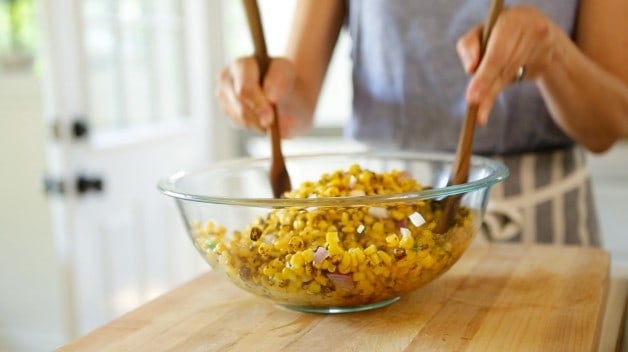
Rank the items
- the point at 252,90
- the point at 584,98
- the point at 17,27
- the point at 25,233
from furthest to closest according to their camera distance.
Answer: the point at 17,27, the point at 25,233, the point at 584,98, the point at 252,90

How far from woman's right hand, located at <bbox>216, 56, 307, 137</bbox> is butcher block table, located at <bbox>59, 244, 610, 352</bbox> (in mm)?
188

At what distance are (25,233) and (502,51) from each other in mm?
2132

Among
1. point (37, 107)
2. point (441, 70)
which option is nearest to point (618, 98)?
point (441, 70)

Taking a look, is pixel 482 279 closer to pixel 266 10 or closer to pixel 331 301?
pixel 331 301

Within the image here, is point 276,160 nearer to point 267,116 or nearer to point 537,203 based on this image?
point 267,116

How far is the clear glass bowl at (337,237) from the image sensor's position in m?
0.65

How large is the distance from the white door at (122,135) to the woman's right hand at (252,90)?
3.24 feet

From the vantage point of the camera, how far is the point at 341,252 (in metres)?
0.64

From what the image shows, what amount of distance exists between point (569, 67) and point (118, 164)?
1.35 meters

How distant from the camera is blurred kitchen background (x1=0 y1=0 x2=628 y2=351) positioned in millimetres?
1809

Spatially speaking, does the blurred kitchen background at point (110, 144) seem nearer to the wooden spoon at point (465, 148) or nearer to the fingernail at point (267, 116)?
the fingernail at point (267, 116)

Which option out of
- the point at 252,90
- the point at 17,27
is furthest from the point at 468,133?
the point at 17,27

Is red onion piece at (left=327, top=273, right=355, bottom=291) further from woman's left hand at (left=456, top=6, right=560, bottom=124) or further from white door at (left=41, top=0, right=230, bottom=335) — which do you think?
white door at (left=41, top=0, right=230, bottom=335)

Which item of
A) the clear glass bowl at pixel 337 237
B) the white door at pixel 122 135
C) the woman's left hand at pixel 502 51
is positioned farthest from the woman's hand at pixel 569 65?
the white door at pixel 122 135
